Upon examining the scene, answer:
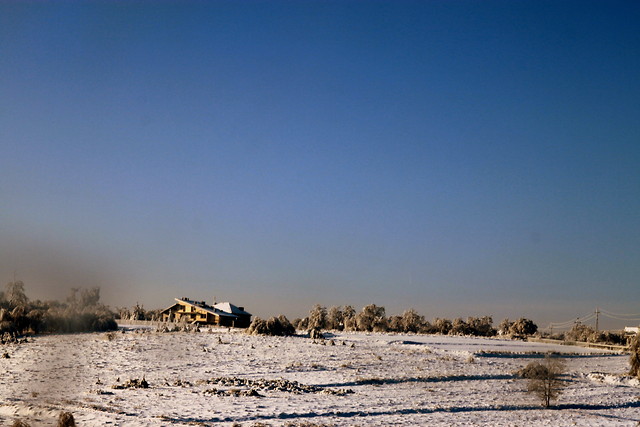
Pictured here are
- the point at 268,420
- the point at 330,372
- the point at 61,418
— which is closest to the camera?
the point at 61,418

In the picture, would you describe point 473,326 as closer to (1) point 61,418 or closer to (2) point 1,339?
(2) point 1,339

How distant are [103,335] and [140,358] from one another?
37.6 ft

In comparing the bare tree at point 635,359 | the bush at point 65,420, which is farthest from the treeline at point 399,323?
the bush at point 65,420

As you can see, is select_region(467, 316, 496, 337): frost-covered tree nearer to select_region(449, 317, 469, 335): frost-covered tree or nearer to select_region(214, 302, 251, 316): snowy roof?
select_region(449, 317, 469, 335): frost-covered tree

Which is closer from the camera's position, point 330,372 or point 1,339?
point 330,372

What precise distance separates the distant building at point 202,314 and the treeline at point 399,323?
30.0ft

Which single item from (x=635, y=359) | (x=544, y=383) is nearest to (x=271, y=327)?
(x=544, y=383)

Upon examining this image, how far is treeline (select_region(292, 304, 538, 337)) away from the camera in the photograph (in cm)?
8016

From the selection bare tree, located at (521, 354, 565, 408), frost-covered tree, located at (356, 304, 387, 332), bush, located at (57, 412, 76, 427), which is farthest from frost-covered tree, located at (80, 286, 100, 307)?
frost-covered tree, located at (356, 304, 387, 332)

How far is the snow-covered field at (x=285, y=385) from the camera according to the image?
25.2 metres

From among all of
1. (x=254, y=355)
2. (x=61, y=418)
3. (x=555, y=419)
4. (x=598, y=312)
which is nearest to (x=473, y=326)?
(x=598, y=312)

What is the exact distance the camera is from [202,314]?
7538cm

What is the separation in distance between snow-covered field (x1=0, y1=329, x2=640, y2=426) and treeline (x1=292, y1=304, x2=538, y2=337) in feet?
102

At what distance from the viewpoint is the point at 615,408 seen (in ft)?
106
